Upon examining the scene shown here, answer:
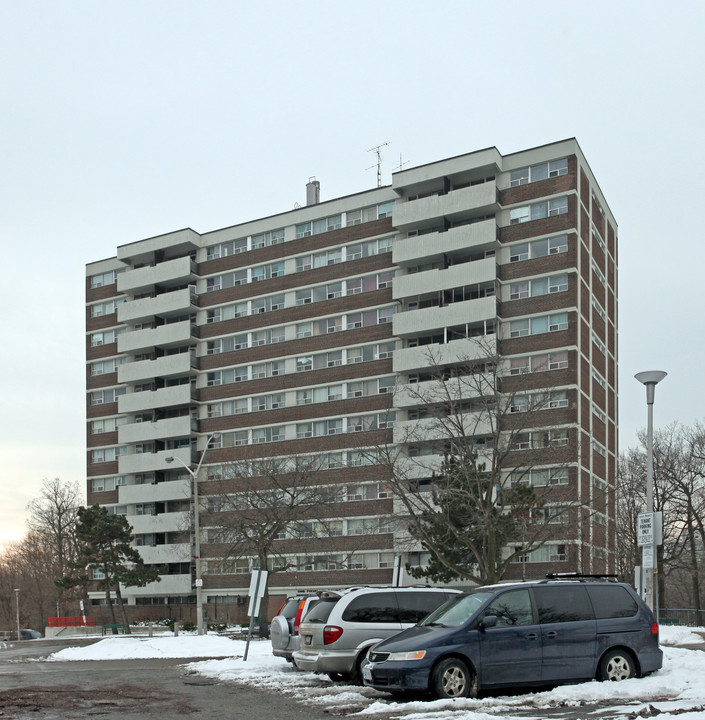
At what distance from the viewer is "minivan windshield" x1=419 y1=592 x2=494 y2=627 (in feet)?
46.6

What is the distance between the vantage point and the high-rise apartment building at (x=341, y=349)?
5744 centimetres

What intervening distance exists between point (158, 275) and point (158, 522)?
18720mm

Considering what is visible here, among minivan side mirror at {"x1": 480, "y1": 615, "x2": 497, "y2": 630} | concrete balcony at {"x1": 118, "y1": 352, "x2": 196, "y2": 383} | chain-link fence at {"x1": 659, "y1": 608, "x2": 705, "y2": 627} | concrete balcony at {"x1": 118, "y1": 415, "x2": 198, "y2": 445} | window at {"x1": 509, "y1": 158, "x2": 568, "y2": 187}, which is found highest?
window at {"x1": 509, "y1": 158, "x2": 568, "y2": 187}

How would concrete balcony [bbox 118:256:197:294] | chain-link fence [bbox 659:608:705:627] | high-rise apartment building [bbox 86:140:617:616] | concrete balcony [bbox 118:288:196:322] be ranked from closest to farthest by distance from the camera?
chain-link fence [bbox 659:608:705:627]
high-rise apartment building [bbox 86:140:617:616]
concrete balcony [bbox 118:288:196:322]
concrete balcony [bbox 118:256:197:294]

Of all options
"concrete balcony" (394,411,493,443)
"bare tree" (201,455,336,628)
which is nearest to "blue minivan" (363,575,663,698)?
"bare tree" (201,455,336,628)

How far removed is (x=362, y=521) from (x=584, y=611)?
4795cm

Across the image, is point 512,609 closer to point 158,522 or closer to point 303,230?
point 303,230

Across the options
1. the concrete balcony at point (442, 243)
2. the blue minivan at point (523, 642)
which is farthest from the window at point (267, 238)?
the blue minivan at point (523, 642)

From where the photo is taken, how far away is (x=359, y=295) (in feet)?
214

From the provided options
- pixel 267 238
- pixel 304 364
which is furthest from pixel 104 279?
pixel 304 364

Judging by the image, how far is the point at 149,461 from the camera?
7300cm

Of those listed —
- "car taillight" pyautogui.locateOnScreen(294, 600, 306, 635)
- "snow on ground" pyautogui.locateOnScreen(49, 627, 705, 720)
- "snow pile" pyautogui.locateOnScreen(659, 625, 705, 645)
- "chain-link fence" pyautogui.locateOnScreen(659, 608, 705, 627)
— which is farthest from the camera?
"chain-link fence" pyautogui.locateOnScreen(659, 608, 705, 627)

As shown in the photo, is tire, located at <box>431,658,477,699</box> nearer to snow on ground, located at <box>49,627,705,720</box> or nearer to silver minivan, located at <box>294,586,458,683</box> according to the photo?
snow on ground, located at <box>49,627,705,720</box>

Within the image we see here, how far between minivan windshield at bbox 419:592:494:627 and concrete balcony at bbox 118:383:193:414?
5778 cm
